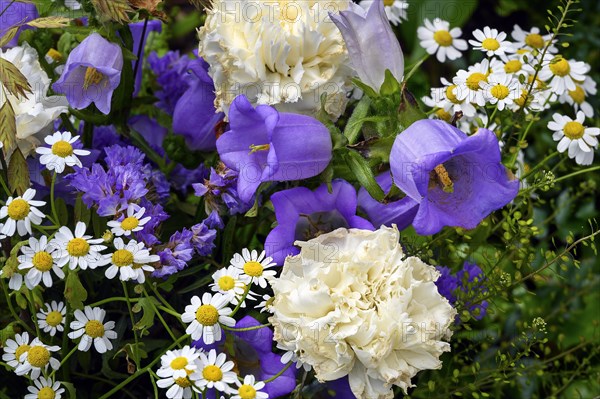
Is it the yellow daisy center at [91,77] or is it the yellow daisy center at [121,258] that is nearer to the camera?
the yellow daisy center at [121,258]

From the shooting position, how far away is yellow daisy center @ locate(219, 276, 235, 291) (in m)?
0.68

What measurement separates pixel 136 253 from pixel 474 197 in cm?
28

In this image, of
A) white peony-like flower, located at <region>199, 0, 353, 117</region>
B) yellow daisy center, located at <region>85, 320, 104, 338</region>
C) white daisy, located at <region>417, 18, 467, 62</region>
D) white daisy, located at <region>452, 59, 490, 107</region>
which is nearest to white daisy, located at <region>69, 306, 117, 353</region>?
yellow daisy center, located at <region>85, 320, 104, 338</region>

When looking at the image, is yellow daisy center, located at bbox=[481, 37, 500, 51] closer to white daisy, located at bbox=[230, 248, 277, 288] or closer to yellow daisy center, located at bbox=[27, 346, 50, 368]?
white daisy, located at bbox=[230, 248, 277, 288]

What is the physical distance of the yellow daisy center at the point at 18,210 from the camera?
684 millimetres

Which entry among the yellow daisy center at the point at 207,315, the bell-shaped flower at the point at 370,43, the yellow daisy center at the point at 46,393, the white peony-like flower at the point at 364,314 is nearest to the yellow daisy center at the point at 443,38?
the bell-shaped flower at the point at 370,43

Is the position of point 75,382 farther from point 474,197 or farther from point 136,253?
point 474,197

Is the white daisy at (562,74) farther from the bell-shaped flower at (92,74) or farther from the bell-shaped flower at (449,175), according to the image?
the bell-shaped flower at (92,74)

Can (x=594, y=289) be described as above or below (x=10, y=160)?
below

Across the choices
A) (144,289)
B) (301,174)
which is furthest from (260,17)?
(144,289)

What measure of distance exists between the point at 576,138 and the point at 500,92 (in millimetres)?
115

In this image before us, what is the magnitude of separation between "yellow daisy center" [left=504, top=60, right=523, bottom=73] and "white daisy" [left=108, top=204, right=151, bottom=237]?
0.40m

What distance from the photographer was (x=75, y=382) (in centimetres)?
81

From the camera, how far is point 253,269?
0.69 metres
